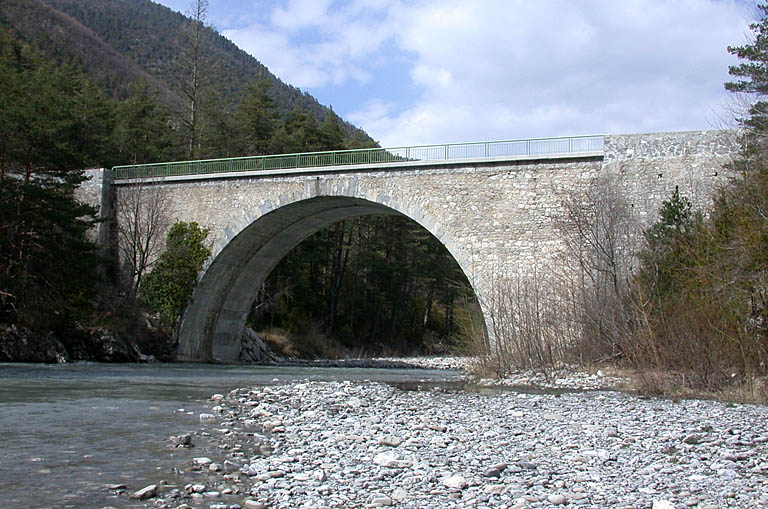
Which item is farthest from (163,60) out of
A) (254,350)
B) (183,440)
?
(183,440)

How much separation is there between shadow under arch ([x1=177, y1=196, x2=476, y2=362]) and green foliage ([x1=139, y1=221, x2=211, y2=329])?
0.39 meters

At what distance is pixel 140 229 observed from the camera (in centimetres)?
2948

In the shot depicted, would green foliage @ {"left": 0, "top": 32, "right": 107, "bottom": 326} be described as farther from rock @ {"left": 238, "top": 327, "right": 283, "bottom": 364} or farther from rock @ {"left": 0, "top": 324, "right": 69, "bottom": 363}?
rock @ {"left": 238, "top": 327, "right": 283, "bottom": 364}

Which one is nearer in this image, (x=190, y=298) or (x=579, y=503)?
(x=579, y=503)

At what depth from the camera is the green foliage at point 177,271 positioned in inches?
1120

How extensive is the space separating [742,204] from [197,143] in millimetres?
36636

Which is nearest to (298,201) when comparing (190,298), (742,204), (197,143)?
(190,298)

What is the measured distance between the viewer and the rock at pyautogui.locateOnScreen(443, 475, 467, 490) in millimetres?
5672

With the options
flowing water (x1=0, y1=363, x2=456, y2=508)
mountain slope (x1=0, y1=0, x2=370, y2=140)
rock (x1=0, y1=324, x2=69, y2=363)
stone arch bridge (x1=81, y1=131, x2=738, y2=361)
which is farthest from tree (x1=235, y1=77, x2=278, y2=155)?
mountain slope (x1=0, y1=0, x2=370, y2=140)

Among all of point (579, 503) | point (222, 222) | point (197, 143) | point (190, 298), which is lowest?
point (579, 503)

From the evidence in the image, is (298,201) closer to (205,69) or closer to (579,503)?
(205,69)

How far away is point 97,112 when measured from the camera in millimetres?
42031

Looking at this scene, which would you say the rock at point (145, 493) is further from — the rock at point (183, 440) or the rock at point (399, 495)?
the rock at point (183, 440)

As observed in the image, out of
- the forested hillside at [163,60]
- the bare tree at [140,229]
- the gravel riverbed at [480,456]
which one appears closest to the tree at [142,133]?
the forested hillside at [163,60]
